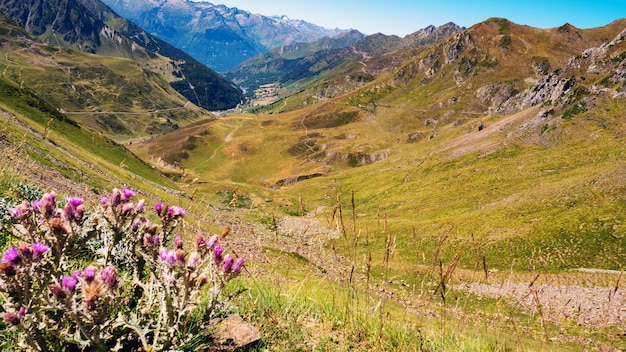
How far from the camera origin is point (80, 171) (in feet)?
117

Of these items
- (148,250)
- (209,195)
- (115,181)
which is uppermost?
(148,250)

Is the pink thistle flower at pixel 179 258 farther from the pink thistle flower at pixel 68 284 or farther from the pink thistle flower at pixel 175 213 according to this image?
the pink thistle flower at pixel 175 213

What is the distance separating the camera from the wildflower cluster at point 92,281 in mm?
2654

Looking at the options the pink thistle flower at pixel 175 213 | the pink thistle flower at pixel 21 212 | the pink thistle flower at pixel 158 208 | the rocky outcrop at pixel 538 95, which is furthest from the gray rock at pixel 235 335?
the rocky outcrop at pixel 538 95

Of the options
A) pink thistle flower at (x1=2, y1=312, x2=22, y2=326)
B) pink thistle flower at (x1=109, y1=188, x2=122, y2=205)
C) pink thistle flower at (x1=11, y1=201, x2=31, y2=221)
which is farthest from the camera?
pink thistle flower at (x1=109, y1=188, x2=122, y2=205)

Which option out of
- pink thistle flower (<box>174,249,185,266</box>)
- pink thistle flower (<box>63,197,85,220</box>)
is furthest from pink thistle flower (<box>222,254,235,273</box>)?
pink thistle flower (<box>63,197,85,220</box>)

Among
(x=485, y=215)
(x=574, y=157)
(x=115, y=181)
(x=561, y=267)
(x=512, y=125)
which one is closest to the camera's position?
(x=561, y=267)

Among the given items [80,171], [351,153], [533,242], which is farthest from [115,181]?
[351,153]

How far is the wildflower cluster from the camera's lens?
2.65 m

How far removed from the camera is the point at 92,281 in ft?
8.42

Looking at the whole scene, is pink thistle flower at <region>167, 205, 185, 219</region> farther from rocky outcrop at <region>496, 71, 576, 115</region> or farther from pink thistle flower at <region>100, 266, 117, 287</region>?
rocky outcrop at <region>496, 71, 576, 115</region>

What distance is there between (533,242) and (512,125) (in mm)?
54878

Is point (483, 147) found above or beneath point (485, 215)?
above

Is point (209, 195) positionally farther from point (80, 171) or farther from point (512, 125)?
point (512, 125)
